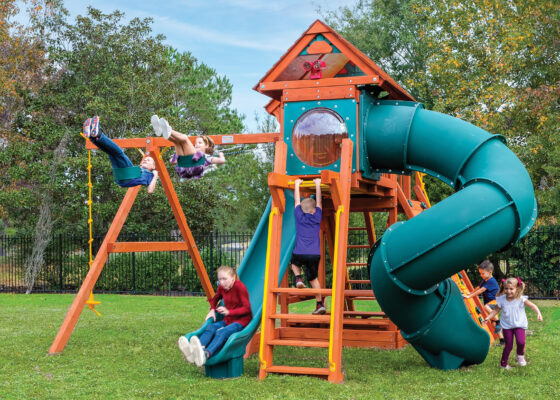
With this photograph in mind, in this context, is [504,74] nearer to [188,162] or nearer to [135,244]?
[135,244]

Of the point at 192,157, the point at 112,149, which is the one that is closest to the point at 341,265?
the point at 192,157

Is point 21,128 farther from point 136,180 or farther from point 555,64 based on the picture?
point 555,64

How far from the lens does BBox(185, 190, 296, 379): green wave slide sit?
7.37 metres

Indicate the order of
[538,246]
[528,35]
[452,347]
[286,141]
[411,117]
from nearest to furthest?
[452,347], [411,117], [286,141], [538,246], [528,35]

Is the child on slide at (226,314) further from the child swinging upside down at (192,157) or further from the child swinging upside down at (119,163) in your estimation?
the child swinging upside down at (119,163)

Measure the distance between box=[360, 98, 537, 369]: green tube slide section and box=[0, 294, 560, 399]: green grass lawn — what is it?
0.33m

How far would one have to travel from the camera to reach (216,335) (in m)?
7.38

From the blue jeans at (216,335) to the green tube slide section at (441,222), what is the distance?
1.69 meters

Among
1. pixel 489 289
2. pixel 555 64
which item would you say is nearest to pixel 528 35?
pixel 555 64

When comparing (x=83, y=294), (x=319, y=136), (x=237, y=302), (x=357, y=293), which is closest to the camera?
(x=237, y=302)

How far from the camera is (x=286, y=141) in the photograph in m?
8.92

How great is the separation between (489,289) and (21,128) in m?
19.7

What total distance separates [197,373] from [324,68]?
Answer: 431cm

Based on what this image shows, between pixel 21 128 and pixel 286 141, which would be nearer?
pixel 286 141
